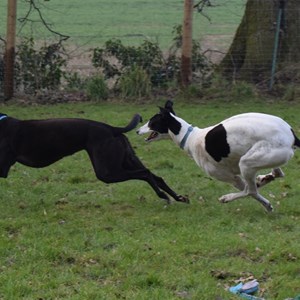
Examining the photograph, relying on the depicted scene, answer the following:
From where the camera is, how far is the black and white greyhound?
7023 mm

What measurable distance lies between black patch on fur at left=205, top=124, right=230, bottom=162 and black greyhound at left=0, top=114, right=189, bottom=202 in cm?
60

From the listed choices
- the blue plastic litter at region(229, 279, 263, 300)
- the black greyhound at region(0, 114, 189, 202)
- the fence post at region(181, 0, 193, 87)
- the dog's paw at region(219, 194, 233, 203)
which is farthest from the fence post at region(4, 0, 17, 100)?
the blue plastic litter at region(229, 279, 263, 300)

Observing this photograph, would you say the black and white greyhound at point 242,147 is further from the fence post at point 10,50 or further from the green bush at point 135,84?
the fence post at point 10,50

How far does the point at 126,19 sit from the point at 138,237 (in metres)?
15.9

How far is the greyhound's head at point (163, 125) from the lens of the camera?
313 inches

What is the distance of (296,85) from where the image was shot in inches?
584

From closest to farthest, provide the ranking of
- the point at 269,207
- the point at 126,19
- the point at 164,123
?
1. the point at 269,207
2. the point at 164,123
3. the point at 126,19

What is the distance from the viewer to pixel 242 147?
719cm

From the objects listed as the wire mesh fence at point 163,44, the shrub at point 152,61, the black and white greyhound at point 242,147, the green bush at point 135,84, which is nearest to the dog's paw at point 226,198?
the black and white greyhound at point 242,147

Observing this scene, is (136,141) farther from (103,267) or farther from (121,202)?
(103,267)

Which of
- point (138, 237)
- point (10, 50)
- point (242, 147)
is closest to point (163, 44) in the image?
point (10, 50)

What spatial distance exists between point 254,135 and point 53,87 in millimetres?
8378

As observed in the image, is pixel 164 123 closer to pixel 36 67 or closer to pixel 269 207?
pixel 269 207

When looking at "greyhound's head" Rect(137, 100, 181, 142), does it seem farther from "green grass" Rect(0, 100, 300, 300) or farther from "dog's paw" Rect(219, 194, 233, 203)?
"dog's paw" Rect(219, 194, 233, 203)
